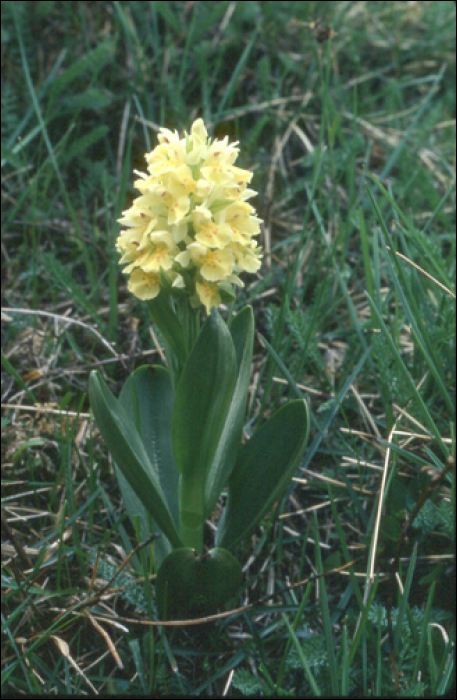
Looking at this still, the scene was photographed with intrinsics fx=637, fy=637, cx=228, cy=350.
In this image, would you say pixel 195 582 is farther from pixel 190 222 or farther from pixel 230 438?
pixel 190 222

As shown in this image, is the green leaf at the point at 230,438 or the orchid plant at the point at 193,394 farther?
the green leaf at the point at 230,438

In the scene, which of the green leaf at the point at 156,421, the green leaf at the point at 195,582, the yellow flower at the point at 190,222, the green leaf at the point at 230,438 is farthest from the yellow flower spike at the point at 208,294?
the green leaf at the point at 195,582

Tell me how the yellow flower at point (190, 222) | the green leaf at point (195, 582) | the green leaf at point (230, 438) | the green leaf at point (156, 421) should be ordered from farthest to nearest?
the green leaf at point (156, 421), the green leaf at point (230, 438), the green leaf at point (195, 582), the yellow flower at point (190, 222)

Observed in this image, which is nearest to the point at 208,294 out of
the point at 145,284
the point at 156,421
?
the point at 145,284

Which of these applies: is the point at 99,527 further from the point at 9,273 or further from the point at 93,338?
the point at 9,273

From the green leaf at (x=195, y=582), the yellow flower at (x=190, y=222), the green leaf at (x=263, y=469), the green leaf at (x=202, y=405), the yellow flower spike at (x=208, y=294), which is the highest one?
the yellow flower at (x=190, y=222)

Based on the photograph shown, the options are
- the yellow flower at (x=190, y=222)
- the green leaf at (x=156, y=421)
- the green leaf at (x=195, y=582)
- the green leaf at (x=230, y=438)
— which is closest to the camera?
the yellow flower at (x=190, y=222)

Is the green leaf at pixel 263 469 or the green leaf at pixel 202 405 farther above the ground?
the green leaf at pixel 202 405

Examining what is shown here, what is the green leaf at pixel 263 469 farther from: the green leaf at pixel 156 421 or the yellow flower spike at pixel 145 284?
the yellow flower spike at pixel 145 284
